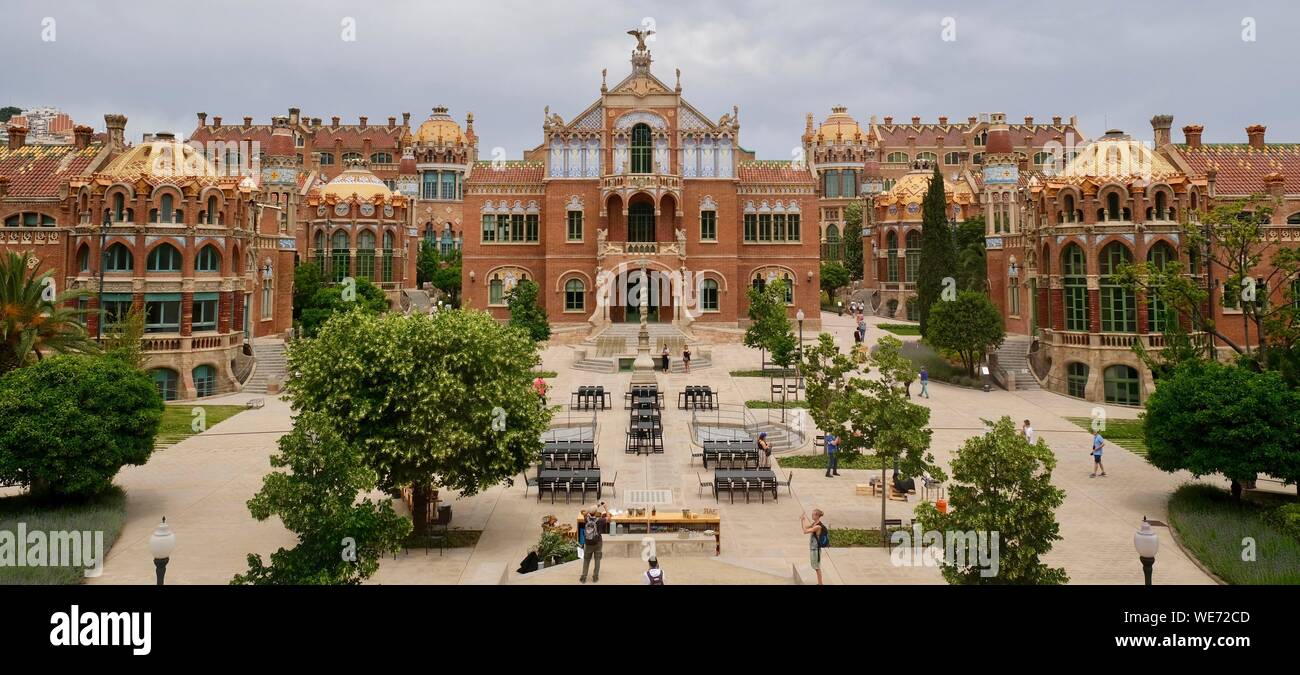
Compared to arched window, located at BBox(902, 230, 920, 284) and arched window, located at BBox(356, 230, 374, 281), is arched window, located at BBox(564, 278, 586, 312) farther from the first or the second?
arched window, located at BBox(902, 230, 920, 284)

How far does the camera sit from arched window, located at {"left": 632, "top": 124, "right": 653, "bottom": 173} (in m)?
58.9

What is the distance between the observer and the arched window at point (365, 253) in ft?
233

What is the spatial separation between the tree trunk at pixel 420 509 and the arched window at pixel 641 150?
43.6m

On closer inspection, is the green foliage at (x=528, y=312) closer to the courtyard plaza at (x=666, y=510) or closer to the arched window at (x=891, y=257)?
the courtyard plaza at (x=666, y=510)

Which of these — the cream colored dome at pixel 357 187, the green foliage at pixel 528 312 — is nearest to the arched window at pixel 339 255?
the cream colored dome at pixel 357 187

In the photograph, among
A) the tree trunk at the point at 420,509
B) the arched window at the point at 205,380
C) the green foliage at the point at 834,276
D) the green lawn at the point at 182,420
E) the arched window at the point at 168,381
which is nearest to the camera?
the tree trunk at the point at 420,509

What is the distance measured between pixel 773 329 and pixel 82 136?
137ft

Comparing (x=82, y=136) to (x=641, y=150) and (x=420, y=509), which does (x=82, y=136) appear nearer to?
(x=641, y=150)

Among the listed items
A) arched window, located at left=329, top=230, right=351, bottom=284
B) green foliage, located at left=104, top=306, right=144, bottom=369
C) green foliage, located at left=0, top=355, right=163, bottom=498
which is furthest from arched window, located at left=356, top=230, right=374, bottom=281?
green foliage, located at left=0, top=355, right=163, bottom=498

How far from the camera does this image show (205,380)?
40.6 meters

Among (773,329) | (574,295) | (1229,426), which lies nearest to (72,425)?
(1229,426)

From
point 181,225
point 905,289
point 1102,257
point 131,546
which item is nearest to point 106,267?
point 181,225

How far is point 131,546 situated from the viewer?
18.2 meters

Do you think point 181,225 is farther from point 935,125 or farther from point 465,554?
point 935,125
